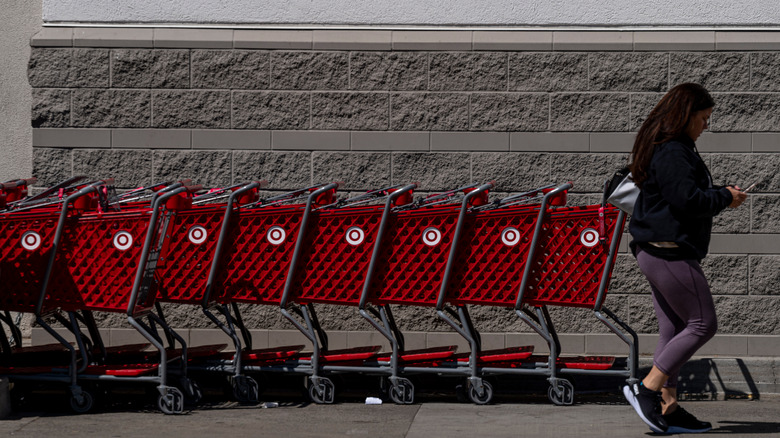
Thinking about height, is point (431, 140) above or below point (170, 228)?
above

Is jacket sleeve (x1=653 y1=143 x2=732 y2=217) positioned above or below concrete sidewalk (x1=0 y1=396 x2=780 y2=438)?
above

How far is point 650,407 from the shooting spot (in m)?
5.83

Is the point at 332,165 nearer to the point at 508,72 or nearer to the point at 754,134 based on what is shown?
the point at 508,72

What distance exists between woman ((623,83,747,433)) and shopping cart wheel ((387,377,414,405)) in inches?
58.4

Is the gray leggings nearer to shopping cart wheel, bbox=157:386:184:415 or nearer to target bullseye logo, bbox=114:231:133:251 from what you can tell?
shopping cart wheel, bbox=157:386:184:415

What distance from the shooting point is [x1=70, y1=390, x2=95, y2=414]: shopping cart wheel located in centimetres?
654

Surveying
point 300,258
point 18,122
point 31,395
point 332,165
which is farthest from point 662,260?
point 18,122

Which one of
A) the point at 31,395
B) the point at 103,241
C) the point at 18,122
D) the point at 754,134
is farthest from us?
the point at 18,122

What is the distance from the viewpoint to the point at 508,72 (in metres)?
8.59

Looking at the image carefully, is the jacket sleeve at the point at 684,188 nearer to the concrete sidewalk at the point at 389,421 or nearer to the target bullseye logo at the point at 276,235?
the concrete sidewalk at the point at 389,421

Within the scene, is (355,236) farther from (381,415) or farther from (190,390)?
(190,390)

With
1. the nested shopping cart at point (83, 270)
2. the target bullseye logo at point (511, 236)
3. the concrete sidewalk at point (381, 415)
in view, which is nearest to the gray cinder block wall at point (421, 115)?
the concrete sidewalk at point (381, 415)

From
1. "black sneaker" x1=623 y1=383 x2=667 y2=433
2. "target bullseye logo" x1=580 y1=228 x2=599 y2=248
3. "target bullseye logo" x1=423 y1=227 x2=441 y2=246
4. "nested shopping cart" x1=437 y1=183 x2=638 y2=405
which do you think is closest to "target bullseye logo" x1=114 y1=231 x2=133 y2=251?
"target bullseye logo" x1=423 y1=227 x2=441 y2=246

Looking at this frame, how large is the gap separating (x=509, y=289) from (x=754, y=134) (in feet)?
9.39
